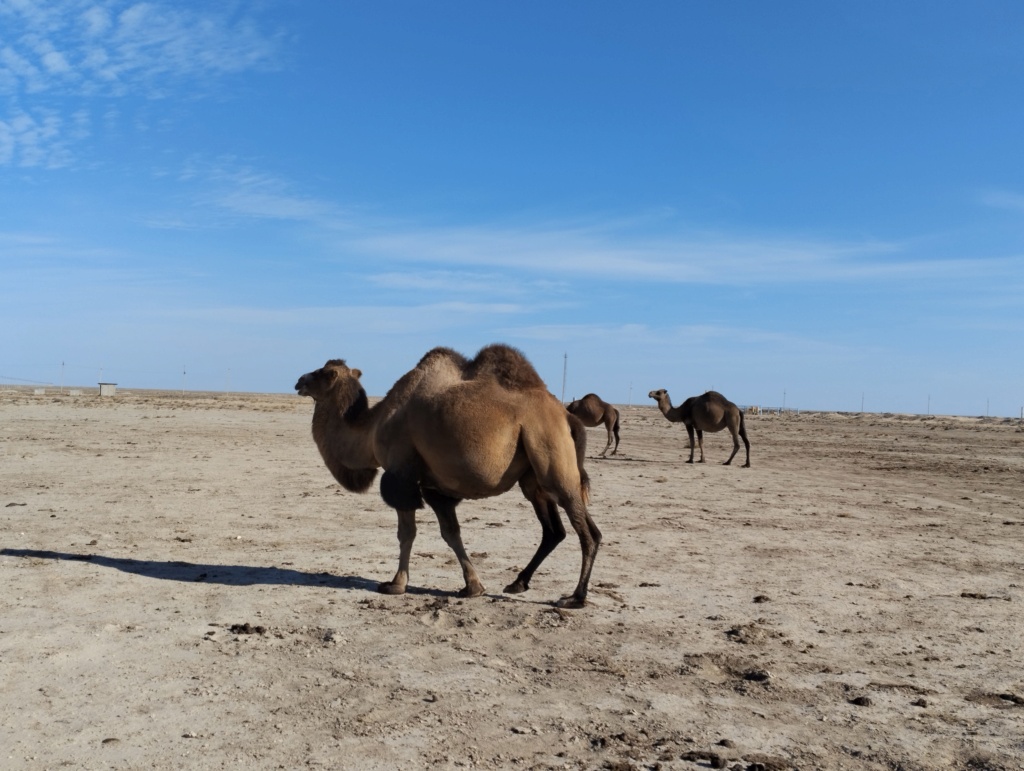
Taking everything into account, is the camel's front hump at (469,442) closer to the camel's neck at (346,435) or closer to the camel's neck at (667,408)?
the camel's neck at (346,435)

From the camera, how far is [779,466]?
83.0 ft

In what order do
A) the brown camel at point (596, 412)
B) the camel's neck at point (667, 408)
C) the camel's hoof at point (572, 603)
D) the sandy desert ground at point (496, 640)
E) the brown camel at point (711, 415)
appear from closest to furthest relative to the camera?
the sandy desert ground at point (496, 640) → the camel's hoof at point (572, 603) → the brown camel at point (711, 415) → the brown camel at point (596, 412) → the camel's neck at point (667, 408)

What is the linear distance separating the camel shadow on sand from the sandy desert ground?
0.05 meters


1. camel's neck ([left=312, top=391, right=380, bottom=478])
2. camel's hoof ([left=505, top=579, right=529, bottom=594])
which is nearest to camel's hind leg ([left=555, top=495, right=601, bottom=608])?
camel's hoof ([left=505, top=579, right=529, bottom=594])

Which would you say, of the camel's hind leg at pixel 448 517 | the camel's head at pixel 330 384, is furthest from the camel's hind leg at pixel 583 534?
the camel's head at pixel 330 384

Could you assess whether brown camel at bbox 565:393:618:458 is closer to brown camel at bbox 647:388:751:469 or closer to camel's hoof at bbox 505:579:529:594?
brown camel at bbox 647:388:751:469

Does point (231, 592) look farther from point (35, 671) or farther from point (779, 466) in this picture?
point (779, 466)

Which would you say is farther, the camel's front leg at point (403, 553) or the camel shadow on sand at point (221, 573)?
the camel shadow on sand at point (221, 573)

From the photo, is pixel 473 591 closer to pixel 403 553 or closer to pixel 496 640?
pixel 403 553

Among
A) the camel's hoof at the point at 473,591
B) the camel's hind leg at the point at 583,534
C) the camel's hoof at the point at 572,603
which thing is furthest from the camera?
the camel's hoof at the point at 473,591

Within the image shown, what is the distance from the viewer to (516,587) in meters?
8.52

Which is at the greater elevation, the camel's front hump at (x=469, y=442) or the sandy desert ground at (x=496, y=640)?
the camel's front hump at (x=469, y=442)

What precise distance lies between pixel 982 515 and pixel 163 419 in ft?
103

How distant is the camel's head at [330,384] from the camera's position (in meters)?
9.31
